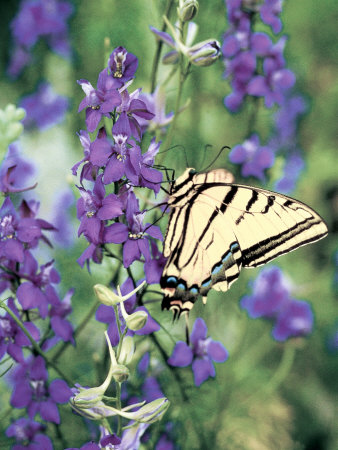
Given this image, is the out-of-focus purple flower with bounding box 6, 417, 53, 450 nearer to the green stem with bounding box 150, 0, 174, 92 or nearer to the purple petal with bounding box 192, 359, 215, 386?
the purple petal with bounding box 192, 359, 215, 386

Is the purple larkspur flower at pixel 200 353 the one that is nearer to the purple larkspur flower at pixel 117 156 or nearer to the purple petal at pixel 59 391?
the purple petal at pixel 59 391

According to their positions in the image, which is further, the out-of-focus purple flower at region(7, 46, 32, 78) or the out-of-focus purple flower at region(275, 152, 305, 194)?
the out-of-focus purple flower at region(275, 152, 305, 194)

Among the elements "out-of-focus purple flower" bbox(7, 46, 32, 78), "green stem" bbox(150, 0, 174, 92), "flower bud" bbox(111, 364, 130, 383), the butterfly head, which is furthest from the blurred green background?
"flower bud" bbox(111, 364, 130, 383)

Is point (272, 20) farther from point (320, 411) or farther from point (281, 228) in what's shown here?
point (320, 411)

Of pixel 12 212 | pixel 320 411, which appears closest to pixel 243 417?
pixel 320 411

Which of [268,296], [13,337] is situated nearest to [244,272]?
[268,296]

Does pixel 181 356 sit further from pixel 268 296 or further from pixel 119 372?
pixel 268 296
